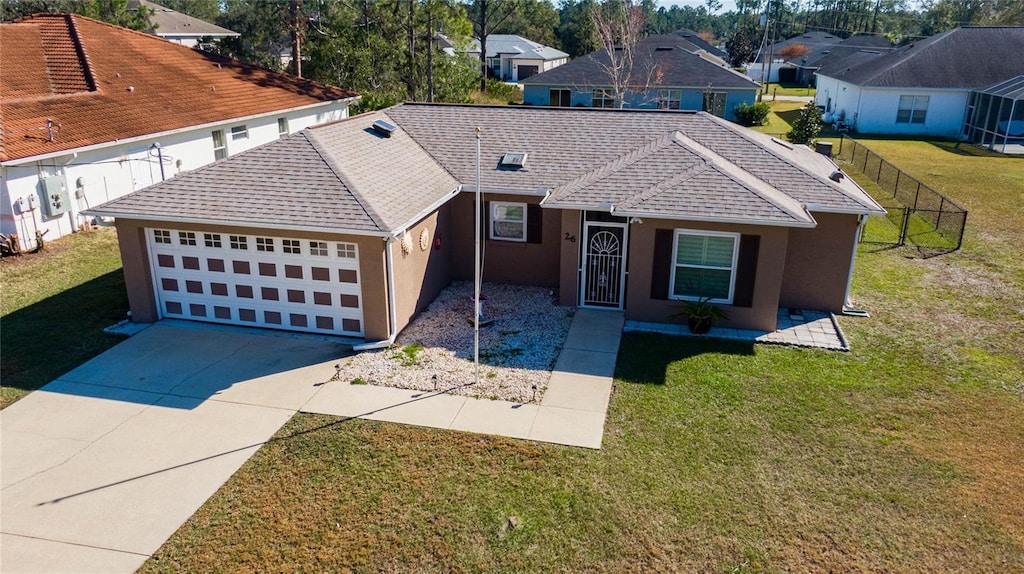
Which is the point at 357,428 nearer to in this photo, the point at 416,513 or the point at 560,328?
the point at 416,513

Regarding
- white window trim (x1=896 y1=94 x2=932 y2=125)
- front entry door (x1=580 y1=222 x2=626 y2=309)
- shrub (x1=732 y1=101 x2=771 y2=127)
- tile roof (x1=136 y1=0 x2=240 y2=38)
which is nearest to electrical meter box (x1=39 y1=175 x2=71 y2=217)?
front entry door (x1=580 y1=222 x2=626 y2=309)

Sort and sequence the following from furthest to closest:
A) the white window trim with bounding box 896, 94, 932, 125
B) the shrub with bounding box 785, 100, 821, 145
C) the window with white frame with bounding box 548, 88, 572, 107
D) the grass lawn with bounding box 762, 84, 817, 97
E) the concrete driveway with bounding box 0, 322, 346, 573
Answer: the grass lawn with bounding box 762, 84, 817, 97, the window with white frame with bounding box 548, 88, 572, 107, the white window trim with bounding box 896, 94, 932, 125, the shrub with bounding box 785, 100, 821, 145, the concrete driveway with bounding box 0, 322, 346, 573

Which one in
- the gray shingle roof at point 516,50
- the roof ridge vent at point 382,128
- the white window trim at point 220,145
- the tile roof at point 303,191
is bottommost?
the white window trim at point 220,145

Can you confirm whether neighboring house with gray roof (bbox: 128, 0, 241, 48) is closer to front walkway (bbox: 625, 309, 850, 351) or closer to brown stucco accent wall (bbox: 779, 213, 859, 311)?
front walkway (bbox: 625, 309, 850, 351)

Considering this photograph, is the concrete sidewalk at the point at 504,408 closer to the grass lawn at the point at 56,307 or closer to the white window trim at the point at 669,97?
the grass lawn at the point at 56,307

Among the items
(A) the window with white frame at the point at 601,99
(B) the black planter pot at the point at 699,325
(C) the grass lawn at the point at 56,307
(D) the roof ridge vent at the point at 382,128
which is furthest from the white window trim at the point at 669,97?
(C) the grass lawn at the point at 56,307
